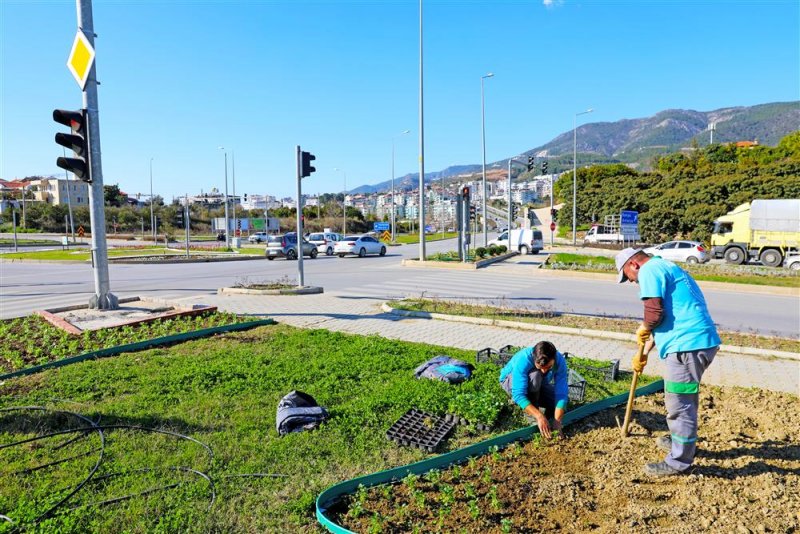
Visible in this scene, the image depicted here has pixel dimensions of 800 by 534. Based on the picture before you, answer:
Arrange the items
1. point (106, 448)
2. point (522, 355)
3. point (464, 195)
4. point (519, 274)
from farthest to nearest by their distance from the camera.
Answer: point (464, 195)
point (519, 274)
point (522, 355)
point (106, 448)

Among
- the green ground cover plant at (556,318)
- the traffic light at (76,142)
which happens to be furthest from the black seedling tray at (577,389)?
the traffic light at (76,142)

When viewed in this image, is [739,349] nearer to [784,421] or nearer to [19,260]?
[784,421]

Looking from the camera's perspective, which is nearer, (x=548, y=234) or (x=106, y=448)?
(x=106, y=448)

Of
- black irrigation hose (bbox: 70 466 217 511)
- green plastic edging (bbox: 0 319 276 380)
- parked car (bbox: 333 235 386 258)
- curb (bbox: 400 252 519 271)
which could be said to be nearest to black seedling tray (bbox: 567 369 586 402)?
black irrigation hose (bbox: 70 466 217 511)

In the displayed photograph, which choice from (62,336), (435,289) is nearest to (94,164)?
(62,336)

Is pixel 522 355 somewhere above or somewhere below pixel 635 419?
above

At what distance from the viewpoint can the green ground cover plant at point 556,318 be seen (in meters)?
8.30

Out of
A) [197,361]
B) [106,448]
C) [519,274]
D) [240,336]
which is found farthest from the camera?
[519,274]

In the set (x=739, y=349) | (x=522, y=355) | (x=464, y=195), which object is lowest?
(x=739, y=349)

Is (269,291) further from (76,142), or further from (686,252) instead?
(686,252)

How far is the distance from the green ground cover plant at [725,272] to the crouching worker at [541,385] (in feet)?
48.7

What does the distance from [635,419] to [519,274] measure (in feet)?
52.2

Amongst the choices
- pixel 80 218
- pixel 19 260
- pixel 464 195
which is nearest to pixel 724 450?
pixel 464 195

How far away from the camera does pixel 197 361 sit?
22.1ft
